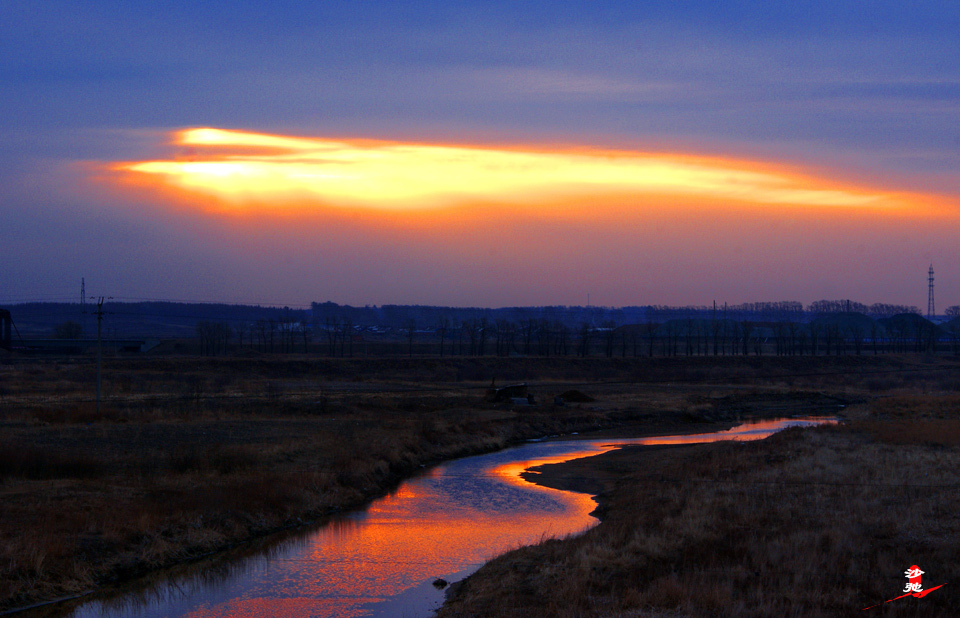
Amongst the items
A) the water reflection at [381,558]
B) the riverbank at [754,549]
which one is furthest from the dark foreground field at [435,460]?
the water reflection at [381,558]

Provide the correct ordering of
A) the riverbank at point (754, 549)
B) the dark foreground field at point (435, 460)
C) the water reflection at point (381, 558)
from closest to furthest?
the riverbank at point (754, 549)
the dark foreground field at point (435, 460)
the water reflection at point (381, 558)

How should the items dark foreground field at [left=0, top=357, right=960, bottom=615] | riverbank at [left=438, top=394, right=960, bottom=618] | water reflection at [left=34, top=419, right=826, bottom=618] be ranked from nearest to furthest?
riverbank at [left=438, top=394, right=960, bottom=618] < dark foreground field at [left=0, top=357, right=960, bottom=615] < water reflection at [left=34, top=419, right=826, bottom=618]

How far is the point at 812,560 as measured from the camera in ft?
44.9

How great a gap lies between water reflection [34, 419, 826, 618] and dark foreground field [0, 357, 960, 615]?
1040mm

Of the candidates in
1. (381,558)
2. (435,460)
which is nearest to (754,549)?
(381,558)

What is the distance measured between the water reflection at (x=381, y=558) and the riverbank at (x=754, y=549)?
160 centimetres

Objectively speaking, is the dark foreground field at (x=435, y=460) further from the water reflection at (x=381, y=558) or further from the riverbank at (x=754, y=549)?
the water reflection at (x=381, y=558)

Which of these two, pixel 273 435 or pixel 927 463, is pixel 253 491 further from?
pixel 927 463

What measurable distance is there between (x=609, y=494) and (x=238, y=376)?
2288 inches

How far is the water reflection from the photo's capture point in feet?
50.3

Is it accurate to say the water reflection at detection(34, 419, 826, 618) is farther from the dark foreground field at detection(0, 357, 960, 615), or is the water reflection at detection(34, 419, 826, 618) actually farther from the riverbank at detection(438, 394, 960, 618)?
the riverbank at detection(438, 394, 960, 618)

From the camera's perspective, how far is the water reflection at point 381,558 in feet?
50.3

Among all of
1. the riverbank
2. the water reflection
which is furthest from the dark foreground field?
the water reflection

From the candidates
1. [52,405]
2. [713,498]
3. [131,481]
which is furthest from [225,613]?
[52,405]
